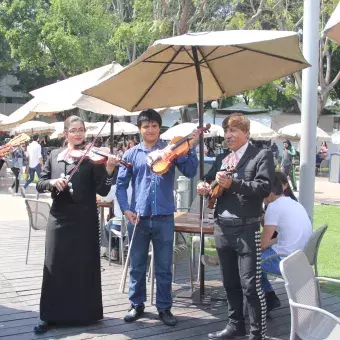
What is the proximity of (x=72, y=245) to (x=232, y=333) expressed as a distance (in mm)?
1481

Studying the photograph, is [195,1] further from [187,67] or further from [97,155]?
[97,155]

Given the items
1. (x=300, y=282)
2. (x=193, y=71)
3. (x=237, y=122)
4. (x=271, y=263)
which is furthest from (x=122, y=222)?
(x=300, y=282)

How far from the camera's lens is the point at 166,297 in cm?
429

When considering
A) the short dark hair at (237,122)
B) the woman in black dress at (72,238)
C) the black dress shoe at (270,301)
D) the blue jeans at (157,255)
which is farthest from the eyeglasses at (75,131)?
the black dress shoe at (270,301)

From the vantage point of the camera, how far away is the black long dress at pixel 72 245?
4051mm

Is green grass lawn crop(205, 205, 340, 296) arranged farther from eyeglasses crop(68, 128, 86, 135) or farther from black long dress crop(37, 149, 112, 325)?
eyeglasses crop(68, 128, 86, 135)

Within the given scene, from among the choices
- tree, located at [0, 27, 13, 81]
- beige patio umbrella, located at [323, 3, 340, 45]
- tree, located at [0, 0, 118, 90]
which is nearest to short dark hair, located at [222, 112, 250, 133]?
beige patio umbrella, located at [323, 3, 340, 45]

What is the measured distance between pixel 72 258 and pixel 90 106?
2.79 m

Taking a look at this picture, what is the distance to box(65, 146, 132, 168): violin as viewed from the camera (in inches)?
152

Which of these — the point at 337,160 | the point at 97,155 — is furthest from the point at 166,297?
the point at 337,160

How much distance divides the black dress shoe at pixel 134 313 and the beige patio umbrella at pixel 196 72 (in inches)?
30.8

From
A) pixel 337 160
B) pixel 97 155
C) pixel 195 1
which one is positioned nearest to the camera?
pixel 97 155

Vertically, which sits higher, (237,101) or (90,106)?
(237,101)

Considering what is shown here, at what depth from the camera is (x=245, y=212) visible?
3709 mm
